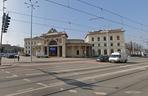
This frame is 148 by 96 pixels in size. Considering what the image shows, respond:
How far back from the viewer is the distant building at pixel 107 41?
11194 cm

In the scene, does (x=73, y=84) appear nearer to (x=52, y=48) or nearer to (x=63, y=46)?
(x=63, y=46)

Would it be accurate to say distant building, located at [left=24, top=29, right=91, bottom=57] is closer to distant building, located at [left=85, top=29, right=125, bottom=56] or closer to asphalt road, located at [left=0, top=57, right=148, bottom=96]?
distant building, located at [left=85, top=29, right=125, bottom=56]

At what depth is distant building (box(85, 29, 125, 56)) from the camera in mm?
111938

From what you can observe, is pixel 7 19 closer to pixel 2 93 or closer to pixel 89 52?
pixel 2 93

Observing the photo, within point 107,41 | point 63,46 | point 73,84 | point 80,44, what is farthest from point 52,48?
point 73,84

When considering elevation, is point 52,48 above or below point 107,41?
below

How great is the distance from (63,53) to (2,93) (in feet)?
295

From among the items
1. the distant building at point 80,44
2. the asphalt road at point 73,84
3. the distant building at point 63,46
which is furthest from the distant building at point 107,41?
the asphalt road at point 73,84

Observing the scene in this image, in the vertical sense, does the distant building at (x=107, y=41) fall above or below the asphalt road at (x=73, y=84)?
above

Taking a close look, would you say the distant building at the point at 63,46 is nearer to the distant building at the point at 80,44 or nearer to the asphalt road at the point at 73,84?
A: the distant building at the point at 80,44

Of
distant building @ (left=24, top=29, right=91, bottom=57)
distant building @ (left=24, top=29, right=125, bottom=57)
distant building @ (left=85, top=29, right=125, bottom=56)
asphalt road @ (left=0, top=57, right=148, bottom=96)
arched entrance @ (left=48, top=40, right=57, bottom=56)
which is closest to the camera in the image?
asphalt road @ (left=0, top=57, right=148, bottom=96)

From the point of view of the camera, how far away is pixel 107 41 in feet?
370

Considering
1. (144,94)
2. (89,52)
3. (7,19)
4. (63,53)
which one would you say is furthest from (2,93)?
(89,52)

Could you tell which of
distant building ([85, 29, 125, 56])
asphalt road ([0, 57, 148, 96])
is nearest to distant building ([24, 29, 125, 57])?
distant building ([85, 29, 125, 56])
